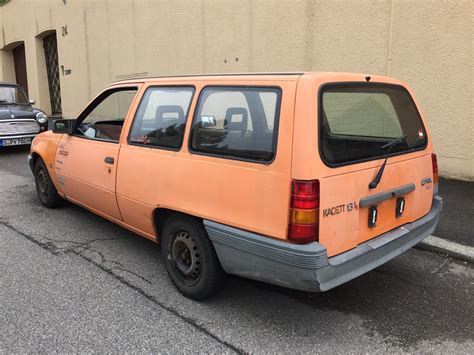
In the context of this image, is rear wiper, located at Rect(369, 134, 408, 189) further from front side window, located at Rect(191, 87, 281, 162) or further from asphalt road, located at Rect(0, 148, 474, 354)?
asphalt road, located at Rect(0, 148, 474, 354)

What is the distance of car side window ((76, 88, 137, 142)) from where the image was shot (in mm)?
4227

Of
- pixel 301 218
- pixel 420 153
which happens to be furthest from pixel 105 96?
pixel 420 153

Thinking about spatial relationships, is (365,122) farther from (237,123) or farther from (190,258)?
(190,258)

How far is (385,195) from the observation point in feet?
9.82

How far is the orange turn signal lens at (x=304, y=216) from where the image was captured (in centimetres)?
253

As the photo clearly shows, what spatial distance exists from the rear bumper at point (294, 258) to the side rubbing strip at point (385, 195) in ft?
0.91

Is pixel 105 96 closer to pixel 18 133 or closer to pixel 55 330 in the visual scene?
pixel 55 330

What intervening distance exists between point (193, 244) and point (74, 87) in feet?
46.3

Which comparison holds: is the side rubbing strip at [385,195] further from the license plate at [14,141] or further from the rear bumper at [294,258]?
the license plate at [14,141]

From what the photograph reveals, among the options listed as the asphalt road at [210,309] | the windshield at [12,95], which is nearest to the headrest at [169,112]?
the asphalt road at [210,309]

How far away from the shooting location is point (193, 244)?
3.21 metres

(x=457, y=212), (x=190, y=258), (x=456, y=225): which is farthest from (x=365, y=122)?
(x=457, y=212)

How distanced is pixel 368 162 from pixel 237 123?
3.08 feet

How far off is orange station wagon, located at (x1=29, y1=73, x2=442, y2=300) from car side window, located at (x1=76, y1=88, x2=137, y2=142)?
0.63 feet
